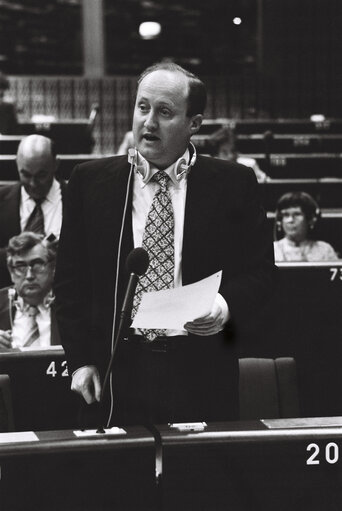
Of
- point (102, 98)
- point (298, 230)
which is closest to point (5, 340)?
point (298, 230)

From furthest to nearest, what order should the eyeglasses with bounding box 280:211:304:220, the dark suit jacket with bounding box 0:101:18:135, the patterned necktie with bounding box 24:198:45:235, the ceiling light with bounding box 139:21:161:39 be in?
the ceiling light with bounding box 139:21:161:39
the dark suit jacket with bounding box 0:101:18:135
the eyeglasses with bounding box 280:211:304:220
the patterned necktie with bounding box 24:198:45:235

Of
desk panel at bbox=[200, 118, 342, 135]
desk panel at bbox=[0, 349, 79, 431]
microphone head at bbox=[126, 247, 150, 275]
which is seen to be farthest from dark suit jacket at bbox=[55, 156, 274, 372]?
desk panel at bbox=[200, 118, 342, 135]

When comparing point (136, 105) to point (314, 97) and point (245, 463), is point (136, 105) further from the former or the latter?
point (314, 97)

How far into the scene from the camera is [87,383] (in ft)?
6.97

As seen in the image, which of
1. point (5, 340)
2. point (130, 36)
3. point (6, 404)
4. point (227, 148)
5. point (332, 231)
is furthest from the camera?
point (130, 36)

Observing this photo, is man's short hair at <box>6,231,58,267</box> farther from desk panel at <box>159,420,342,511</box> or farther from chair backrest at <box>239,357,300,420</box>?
desk panel at <box>159,420,342,511</box>

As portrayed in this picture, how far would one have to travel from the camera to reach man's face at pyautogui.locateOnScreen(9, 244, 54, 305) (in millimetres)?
3916

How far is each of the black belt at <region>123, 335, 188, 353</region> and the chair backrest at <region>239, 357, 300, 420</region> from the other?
0.47 metres

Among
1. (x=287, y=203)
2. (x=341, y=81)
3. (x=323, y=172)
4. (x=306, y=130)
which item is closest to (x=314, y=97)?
(x=341, y=81)

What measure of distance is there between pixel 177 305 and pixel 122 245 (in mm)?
305

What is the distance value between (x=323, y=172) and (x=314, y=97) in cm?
348

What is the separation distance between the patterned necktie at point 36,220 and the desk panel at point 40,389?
2.52 m

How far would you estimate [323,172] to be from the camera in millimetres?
8680

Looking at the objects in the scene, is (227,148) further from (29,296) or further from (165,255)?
(165,255)
